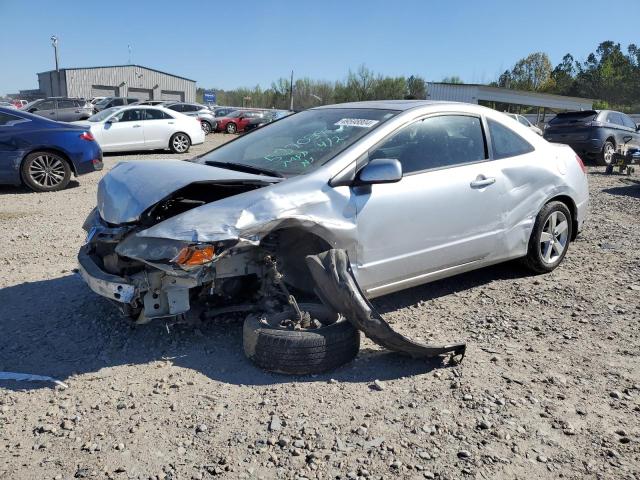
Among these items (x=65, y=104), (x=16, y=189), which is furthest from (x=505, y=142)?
(x=65, y=104)

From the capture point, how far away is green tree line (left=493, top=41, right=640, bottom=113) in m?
72.2

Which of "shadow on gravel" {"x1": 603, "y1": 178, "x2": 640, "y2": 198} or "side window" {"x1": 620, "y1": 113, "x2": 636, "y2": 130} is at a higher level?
"side window" {"x1": 620, "y1": 113, "x2": 636, "y2": 130}

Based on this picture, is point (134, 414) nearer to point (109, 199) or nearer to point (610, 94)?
point (109, 199)

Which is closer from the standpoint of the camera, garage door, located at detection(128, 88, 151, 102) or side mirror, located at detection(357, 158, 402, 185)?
side mirror, located at detection(357, 158, 402, 185)

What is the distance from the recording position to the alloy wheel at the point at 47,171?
9000mm

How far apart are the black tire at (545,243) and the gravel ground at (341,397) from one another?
31 centimetres

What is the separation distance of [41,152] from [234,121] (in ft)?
78.0

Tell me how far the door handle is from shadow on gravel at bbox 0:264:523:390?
109 cm

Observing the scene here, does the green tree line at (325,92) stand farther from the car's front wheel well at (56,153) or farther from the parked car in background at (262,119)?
the car's front wheel well at (56,153)

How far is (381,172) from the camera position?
3479 millimetres

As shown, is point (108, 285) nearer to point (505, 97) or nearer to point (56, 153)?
point (56, 153)

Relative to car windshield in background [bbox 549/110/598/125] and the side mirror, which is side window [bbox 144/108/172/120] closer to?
car windshield in background [bbox 549/110/598/125]

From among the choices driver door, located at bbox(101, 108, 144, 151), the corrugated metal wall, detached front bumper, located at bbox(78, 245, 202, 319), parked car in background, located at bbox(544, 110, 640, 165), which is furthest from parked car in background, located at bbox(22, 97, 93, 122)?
detached front bumper, located at bbox(78, 245, 202, 319)

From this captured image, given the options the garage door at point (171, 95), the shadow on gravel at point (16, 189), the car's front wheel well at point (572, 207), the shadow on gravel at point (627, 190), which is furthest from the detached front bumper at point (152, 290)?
the garage door at point (171, 95)
